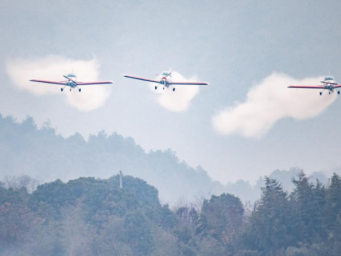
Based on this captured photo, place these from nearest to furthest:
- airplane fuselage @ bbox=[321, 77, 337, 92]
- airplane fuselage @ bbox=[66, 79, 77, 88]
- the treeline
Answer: the treeline
airplane fuselage @ bbox=[321, 77, 337, 92]
airplane fuselage @ bbox=[66, 79, 77, 88]

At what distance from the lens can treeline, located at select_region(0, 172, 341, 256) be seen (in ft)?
Result: 214

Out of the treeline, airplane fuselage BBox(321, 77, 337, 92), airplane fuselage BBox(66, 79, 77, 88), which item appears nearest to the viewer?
the treeline

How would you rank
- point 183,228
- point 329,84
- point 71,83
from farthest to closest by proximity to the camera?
1. point 71,83
2. point 183,228
3. point 329,84

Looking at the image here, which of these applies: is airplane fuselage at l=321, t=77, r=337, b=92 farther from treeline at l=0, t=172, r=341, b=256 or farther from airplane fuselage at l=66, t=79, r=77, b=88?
airplane fuselage at l=66, t=79, r=77, b=88

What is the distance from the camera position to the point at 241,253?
220 ft

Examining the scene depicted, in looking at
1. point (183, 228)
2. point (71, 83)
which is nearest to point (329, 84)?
point (183, 228)

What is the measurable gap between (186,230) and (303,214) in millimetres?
19988

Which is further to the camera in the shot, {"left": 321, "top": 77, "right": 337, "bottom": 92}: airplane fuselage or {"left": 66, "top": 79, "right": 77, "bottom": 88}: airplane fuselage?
{"left": 66, "top": 79, "right": 77, "bottom": 88}: airplane fuselage

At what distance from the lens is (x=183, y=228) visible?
76938 millimetres

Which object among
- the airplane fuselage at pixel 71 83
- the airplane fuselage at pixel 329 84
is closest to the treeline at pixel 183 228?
the airplane fuselage at pixel 329 84

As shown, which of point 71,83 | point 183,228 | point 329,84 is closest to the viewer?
point 329,84

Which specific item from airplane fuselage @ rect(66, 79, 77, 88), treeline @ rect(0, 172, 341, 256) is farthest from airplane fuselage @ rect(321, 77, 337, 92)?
airplane fuselage @ rect(66, 79, 77, 88)

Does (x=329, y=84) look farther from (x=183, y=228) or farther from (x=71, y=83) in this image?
(x=71, y=83)

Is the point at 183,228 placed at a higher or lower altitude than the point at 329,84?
lower
